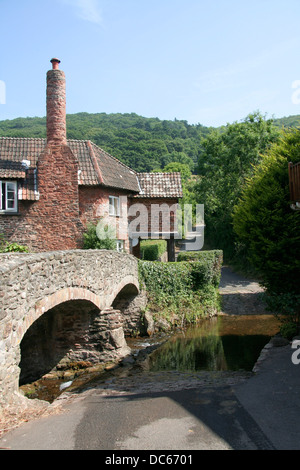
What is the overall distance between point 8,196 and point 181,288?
9.60 m

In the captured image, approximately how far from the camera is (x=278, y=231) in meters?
12.6

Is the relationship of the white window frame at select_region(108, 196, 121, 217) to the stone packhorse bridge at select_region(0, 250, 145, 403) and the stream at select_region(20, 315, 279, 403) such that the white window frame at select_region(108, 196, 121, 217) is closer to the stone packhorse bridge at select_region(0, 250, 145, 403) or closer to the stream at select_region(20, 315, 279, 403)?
the stone packhorse bridge at select_region(0, 250, 145, 403)

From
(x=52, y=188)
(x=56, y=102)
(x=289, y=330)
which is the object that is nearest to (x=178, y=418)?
(x=289, y=330)

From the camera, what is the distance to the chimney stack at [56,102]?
18.0 metres

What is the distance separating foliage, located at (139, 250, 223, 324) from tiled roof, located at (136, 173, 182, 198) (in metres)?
4.75

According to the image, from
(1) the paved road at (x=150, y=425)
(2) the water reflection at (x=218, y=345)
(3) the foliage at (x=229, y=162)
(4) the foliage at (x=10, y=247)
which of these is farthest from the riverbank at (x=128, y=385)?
(3) the foliage at (x=229, y=162)

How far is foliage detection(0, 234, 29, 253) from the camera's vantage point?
55.2 ft

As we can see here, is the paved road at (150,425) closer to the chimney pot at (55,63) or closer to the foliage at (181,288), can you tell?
the foliage at (181,288)

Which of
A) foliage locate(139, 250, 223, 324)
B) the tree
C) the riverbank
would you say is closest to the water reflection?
foliage locate(139, 250, 223, 324)

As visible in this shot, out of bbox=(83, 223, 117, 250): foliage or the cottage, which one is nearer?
bbox=(83, 223, 117, 250): foliage

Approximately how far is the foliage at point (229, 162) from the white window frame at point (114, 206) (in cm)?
884

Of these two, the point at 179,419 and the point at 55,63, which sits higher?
the point at 55,63

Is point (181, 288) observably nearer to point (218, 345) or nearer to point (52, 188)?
point (218, 345)
